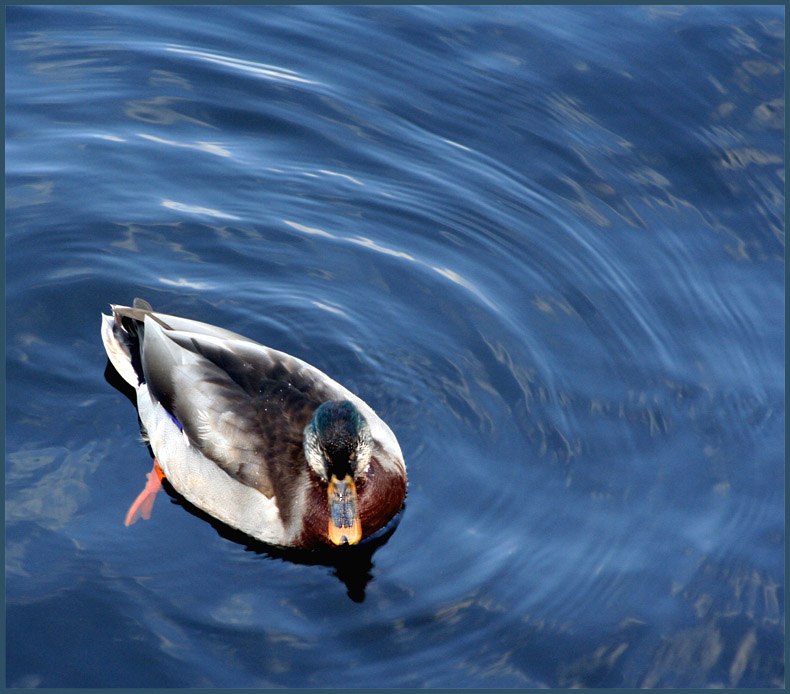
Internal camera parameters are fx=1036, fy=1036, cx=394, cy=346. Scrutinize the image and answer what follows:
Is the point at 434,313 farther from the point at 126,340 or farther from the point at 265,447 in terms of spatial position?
the point at 126,340

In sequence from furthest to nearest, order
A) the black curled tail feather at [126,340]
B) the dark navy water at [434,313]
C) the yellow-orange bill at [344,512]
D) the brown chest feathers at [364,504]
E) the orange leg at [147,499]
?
the black curled tail feather at [126,340] → the orange leg at [147,499] → the brown chest feathers at [364,504] → the yellow-orange bill at [344,512] → the dark navy water at [434,313]

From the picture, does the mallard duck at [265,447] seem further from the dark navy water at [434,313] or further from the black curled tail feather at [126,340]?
the black curled tail feather at [126,340]

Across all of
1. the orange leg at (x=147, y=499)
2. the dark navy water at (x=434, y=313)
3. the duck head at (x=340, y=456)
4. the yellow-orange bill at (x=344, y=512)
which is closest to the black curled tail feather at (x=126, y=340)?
the dark navy water at (x=434, y=313)

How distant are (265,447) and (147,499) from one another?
3.11 ft

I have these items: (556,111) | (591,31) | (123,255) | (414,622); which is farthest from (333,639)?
(591,31)

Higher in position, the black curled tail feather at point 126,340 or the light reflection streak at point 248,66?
the light reflection streak at point 248,66

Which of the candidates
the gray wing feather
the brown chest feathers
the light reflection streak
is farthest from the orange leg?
the light reflection streak

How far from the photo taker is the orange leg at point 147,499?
6.90 metres

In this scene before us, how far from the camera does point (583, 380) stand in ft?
26.0

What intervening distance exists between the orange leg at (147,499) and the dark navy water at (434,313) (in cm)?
8

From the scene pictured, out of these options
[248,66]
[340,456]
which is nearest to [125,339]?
[340,456]

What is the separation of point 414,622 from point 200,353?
234cm

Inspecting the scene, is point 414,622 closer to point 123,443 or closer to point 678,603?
point 678,603

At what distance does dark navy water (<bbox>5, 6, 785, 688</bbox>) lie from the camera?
6297 mm
